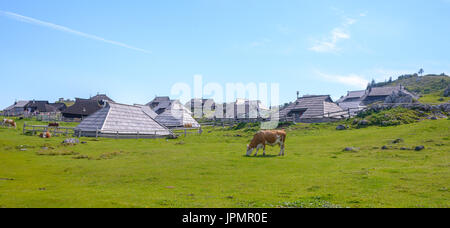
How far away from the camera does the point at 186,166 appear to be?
59.6 feet

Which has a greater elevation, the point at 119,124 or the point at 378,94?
the point at 378,94

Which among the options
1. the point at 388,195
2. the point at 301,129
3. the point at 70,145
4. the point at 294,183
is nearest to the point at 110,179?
the point at 294,183

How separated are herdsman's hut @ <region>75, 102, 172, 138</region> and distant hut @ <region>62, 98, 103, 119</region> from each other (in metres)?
47.8

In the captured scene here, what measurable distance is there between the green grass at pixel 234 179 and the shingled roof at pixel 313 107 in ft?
98.3

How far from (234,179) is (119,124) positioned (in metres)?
33.3

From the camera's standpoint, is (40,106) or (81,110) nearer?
(81,110)

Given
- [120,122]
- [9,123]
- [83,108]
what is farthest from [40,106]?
[120,122]

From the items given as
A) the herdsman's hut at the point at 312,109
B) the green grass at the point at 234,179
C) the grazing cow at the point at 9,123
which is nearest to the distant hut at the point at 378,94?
the herdsman's hut at the point at 312,109

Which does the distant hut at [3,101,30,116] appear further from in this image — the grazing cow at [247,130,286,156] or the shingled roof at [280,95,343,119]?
the grazing cow at [247,130,286,156]

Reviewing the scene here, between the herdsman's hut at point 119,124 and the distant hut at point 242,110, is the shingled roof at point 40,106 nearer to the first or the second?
the distant hut at point 242,110

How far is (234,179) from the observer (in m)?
14.4

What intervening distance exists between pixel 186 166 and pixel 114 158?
281 inches

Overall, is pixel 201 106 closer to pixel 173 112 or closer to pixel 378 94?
pixel 173 112

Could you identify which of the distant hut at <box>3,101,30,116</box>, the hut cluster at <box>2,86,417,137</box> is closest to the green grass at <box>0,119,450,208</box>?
the hut cluster at <box>2,86,417,137</box>
